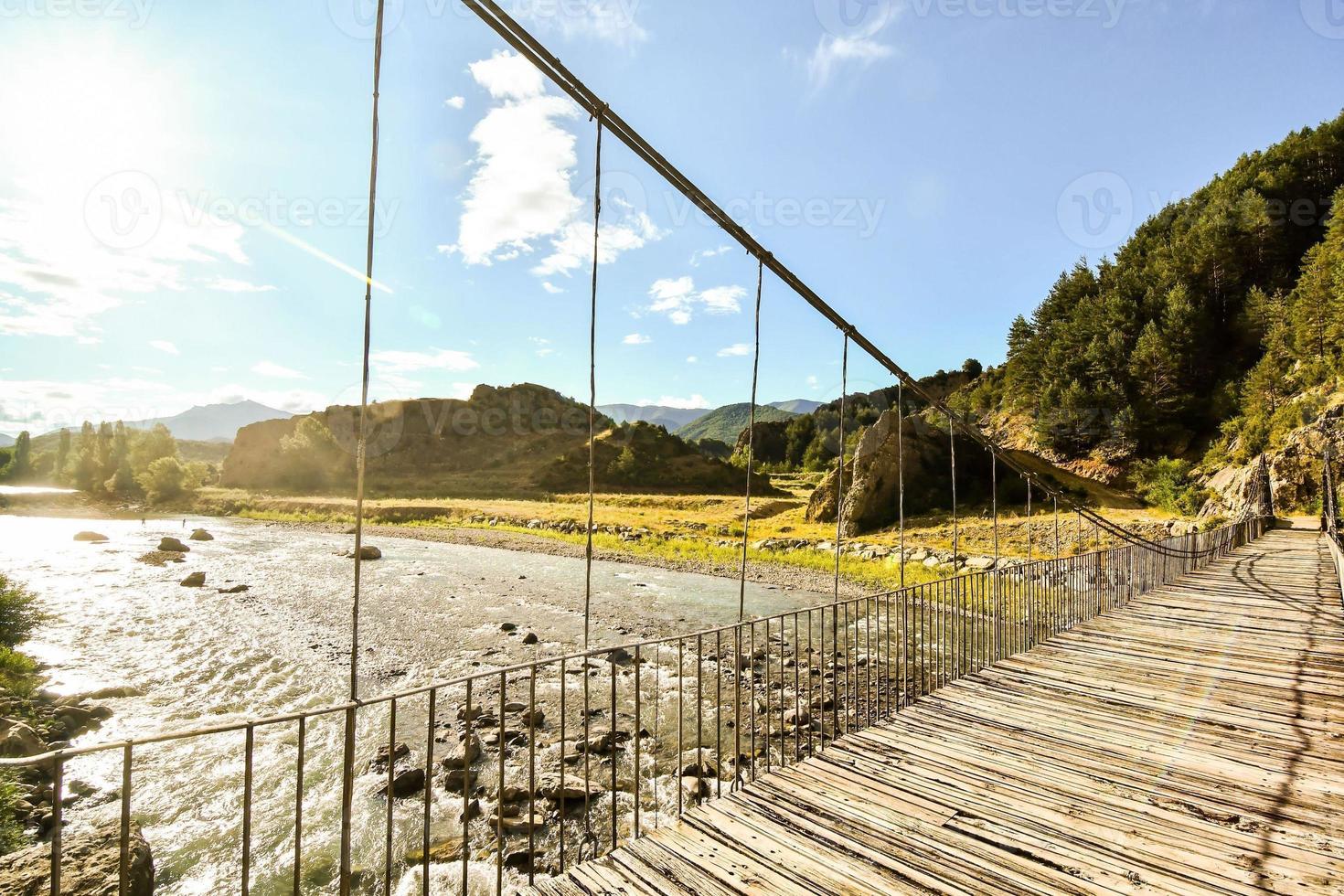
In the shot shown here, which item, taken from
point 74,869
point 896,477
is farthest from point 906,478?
point 74,869

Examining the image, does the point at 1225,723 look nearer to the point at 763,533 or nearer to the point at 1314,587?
the point at 1314,587

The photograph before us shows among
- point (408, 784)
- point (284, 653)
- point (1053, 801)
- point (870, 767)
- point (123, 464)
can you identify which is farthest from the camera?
point (123, 464)

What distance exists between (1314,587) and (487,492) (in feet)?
199

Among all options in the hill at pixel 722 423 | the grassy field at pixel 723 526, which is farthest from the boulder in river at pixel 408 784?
the hill at pixel 722 423

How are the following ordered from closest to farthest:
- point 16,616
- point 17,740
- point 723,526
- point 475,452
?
point 17,740
point 16,616
point 723,526
point 475,452

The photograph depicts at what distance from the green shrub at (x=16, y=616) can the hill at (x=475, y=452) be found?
4085 cm

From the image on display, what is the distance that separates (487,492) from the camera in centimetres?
6225

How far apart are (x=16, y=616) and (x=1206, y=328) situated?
68.3 metres

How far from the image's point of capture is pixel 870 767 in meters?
4.09

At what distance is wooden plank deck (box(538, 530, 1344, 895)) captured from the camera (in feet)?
9.59

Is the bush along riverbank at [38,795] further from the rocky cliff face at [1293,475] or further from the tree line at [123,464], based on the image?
the tree line at [123,464]

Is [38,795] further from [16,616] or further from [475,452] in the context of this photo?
[475,452]

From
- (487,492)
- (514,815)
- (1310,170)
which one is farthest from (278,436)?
(1310,170)

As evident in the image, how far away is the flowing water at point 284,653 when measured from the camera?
6.37m
